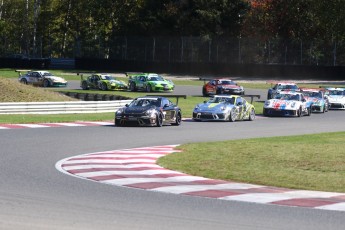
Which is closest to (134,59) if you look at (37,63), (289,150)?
(37,63)

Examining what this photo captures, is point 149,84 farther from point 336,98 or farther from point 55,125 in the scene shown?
point 55,125

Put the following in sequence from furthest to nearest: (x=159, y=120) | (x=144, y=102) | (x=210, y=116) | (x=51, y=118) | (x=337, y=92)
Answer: (x=337, y=92) < (x=210, y=116) < (x=51, y=118) < (x=144, y=102) < (x=159, y=120)

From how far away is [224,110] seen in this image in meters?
34.8

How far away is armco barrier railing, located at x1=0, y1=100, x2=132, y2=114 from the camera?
114 feet

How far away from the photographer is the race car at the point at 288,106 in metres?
39.0

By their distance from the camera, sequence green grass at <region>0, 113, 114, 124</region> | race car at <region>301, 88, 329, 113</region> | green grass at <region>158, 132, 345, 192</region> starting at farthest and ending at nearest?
1. race car at <region>301, 88, 329, 113</region>
2. green grass at <region>0, 113, 114, 124</region>
3. green grass at <region>158, 132, 345, 192</region>

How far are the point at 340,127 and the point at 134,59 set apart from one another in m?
51.7

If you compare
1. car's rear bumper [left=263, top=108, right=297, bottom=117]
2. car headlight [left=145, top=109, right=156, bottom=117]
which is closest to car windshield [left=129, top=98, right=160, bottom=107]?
car headlight [left=145, top=109, right=156, bottom=117]

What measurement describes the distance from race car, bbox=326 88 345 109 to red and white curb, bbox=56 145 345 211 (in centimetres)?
2710

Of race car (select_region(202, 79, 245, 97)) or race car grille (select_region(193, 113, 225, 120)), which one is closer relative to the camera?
race car grille (select_region(193, 113, 225, 120))

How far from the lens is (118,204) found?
41.8ft

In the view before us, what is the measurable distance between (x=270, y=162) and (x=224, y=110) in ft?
52.5

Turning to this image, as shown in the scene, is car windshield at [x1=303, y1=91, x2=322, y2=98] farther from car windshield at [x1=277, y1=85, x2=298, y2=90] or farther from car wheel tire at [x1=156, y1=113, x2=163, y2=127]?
car wheel tire at [x1=156, y1=113, x2=163, y2=127]

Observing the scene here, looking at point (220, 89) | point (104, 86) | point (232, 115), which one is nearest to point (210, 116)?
point (232, 115)
